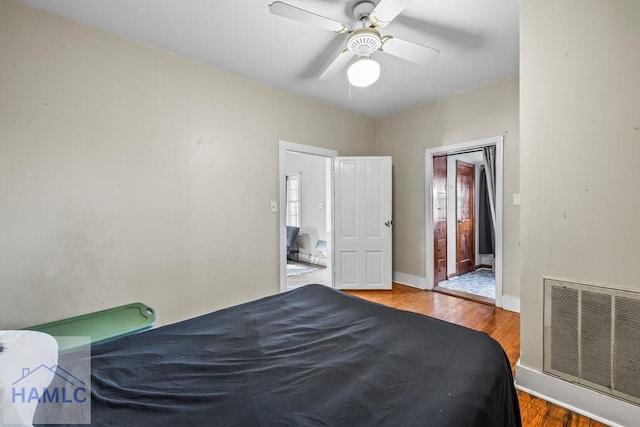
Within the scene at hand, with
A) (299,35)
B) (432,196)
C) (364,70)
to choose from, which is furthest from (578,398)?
(299,35)

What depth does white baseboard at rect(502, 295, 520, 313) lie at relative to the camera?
10.1 feet

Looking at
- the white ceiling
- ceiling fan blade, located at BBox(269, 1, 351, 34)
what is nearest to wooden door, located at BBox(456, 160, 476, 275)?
the white ceiling

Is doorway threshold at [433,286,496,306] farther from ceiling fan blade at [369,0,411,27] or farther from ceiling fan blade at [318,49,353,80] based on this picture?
ceiling fan blade at [369,0,411,27]

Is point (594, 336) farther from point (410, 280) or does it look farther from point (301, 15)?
point (410, 280)

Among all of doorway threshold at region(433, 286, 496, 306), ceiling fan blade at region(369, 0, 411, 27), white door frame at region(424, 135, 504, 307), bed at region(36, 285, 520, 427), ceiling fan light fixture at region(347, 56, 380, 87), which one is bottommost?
doorway threshold at region(433, 286, 496, 306)

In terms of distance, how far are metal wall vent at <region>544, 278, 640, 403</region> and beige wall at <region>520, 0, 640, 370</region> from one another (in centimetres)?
6

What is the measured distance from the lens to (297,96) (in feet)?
11.4

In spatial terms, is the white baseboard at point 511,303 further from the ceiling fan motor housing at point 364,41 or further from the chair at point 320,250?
the chair at point 320,250

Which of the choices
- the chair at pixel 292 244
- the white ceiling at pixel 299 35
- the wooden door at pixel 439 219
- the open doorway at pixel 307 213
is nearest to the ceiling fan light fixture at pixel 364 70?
the white ceiling at pixel 299 35

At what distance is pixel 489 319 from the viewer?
291cm

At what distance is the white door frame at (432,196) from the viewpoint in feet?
10.5

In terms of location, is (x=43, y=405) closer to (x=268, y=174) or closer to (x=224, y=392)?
(x=224, y=392)

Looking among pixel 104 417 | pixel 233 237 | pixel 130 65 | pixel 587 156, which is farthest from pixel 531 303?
pixel 130 65

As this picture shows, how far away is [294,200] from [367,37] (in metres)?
4.84
